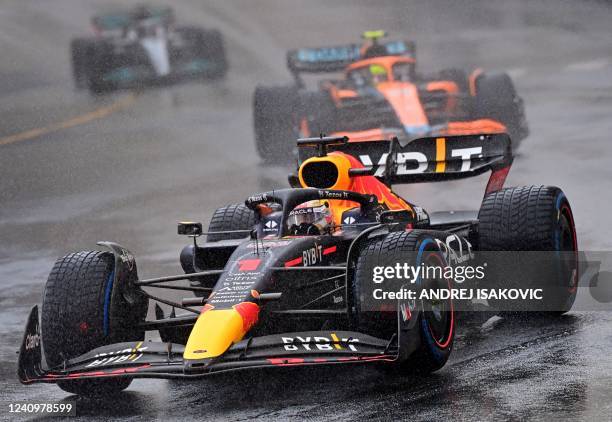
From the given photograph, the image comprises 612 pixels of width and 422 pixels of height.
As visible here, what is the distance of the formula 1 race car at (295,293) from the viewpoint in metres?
8.20

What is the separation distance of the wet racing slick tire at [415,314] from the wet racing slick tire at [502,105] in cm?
1223

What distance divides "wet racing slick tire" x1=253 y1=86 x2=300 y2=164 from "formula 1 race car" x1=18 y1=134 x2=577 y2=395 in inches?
401

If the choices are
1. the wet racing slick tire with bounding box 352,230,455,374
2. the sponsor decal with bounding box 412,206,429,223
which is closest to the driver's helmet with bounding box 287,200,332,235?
the wet racing slick tire with bounding box 352,230,455,374

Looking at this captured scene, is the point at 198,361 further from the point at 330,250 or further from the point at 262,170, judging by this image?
the point at 262,170

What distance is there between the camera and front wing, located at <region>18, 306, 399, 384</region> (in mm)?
7973

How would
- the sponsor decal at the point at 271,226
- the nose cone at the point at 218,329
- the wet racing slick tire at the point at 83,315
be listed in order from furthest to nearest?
the sponsor decal at the point at 271,226 < the wet racing slick tire at the point at 83,315 < the nose cone at the point at 218,329

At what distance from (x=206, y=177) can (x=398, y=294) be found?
1210 centimetres

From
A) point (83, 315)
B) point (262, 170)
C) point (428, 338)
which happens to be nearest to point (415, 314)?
point (428, 338)

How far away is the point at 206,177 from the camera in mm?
20281

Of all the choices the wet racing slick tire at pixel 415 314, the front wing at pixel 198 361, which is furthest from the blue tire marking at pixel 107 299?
the wet racing slick tire at pixel 415 314

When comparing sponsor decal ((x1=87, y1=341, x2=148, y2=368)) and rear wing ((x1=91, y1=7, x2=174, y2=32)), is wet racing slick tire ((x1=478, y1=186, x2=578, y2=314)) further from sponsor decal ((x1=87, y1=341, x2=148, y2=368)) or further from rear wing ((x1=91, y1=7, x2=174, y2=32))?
rear wing ((x1=91, y1=7, x2=174, y2=32))

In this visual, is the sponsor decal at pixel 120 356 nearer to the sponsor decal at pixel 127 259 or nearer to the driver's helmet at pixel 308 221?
the sponsor decal at pixel 127 259

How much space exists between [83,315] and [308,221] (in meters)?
2.07

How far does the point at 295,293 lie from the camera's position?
9164 mm
